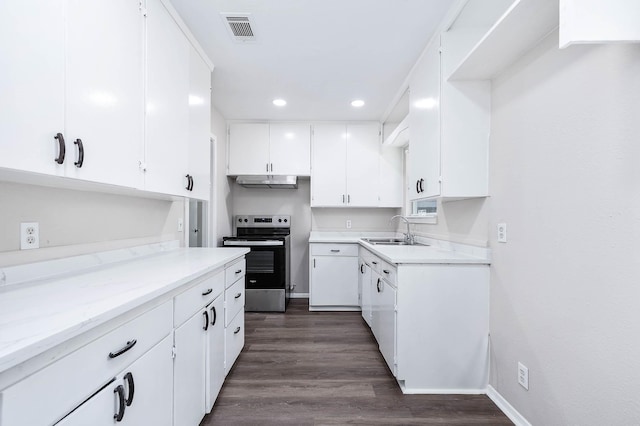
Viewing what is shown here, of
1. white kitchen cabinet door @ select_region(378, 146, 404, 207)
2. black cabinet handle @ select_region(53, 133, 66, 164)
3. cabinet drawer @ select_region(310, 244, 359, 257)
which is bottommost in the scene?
cabinet drawer @ select_region(310, 244, 359, 257)

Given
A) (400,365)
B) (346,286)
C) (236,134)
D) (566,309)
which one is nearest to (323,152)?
(236,134)

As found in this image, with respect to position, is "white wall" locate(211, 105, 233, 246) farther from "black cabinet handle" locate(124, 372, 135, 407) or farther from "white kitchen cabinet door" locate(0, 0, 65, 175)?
"black cabinet handle" locate(124, 372, 135, 407)

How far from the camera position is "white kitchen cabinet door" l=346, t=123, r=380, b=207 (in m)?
4.04

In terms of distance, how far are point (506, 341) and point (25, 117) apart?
2.47 metres

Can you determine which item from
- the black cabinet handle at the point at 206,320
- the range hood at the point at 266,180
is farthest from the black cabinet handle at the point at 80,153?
the range hood at the point at 266,180

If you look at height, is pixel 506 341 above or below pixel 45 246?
below

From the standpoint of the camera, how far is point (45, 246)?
1.32 metres

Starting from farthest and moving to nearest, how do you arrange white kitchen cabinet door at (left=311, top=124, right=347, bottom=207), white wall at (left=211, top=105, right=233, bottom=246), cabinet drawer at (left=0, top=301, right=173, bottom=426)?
white kitchen cabinet door at (left=311, top=124, right=347, bottom=207) → white wall at (left=211, top=105, right=233, bottom=246) → cabinet drawer at (left=0, top=301, right=173, bottom=426)

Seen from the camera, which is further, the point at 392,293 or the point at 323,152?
the point at 323,152

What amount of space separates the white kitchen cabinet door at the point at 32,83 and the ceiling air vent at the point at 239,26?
→ 3.57 feet

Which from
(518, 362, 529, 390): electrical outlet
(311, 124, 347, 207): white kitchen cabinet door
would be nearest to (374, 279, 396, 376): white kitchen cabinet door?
(518, 362, 529, 390): electrical outlet

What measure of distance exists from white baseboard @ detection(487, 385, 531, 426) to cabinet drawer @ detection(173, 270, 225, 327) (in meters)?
1.87

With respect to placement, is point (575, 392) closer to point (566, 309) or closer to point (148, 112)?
point (566, 309)

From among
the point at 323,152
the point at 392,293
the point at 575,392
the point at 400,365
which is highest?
the point at 323,152
